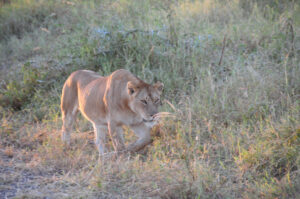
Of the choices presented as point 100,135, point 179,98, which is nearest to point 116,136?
point 100,135

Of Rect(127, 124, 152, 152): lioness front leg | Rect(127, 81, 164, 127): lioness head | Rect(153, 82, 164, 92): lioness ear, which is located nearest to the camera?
Rect(127, 81, 164, 127): lioness head

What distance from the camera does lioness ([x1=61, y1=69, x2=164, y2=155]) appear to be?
4.44 metres

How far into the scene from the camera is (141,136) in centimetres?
480

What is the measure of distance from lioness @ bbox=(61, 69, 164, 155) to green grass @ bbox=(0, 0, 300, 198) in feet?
0.79

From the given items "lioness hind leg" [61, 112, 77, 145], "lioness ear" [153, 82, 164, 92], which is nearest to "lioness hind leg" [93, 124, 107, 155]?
"lioness hind leg" [61, 112, 77, 145]

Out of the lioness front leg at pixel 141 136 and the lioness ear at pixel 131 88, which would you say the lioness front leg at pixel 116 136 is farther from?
the lioness ear at pixel 131 88

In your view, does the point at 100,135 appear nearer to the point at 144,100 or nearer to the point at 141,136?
the point at 141,136

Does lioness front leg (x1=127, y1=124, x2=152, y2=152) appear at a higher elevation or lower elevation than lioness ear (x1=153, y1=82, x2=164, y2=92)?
lower

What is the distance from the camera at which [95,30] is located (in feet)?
23.6

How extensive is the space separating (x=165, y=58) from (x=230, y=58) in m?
1.08

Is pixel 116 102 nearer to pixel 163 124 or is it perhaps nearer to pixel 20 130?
A: pixel 163 124

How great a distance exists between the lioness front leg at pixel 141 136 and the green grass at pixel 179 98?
12 centimetres

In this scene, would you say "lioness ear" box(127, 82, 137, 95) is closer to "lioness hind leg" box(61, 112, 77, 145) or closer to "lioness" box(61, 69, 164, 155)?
"lioness" box(61, 69, 164, 155)

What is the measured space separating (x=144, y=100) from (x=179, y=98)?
1.56 meters
